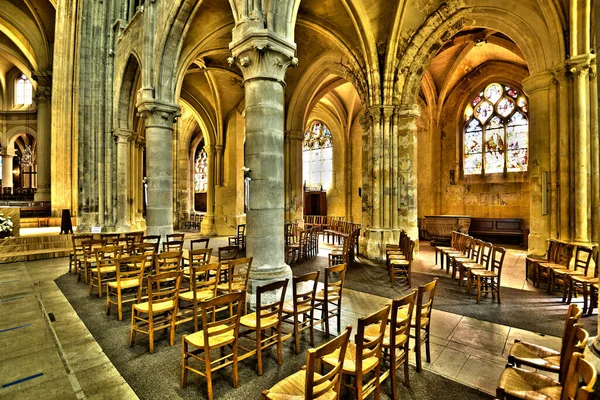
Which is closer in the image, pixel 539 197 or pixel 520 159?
pixel 539 197

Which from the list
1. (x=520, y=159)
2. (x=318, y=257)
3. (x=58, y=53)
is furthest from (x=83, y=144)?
(x=520, y=159)

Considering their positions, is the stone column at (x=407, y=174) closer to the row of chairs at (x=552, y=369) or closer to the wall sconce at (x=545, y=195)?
the wall sconce at (x=545, y=195)

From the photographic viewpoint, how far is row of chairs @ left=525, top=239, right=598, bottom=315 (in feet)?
17.5

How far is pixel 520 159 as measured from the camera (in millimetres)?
13164

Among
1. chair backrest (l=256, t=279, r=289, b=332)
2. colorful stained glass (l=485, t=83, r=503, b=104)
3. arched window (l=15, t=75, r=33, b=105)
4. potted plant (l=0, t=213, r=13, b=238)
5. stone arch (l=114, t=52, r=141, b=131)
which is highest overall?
arched window (l=15, t=75, r=33, b=105)

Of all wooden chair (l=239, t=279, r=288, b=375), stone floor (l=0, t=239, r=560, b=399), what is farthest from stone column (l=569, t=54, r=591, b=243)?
wooden chair (l=239, t=279, r=288, b=375)

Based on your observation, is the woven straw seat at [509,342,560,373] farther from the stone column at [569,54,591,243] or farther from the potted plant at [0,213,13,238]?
the potted plant at [0,213,13,238]

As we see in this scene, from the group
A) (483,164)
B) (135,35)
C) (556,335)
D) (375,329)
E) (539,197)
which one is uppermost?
(135,35)

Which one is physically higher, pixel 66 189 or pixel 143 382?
pixel 66 189

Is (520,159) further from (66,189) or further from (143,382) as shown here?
(66,189)

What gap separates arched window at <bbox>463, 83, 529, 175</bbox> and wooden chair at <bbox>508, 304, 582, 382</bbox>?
42.2 feet

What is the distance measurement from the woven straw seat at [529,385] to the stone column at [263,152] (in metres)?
3.35

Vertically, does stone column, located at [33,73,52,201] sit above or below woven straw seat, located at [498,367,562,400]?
above

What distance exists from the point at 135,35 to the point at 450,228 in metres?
13.0
